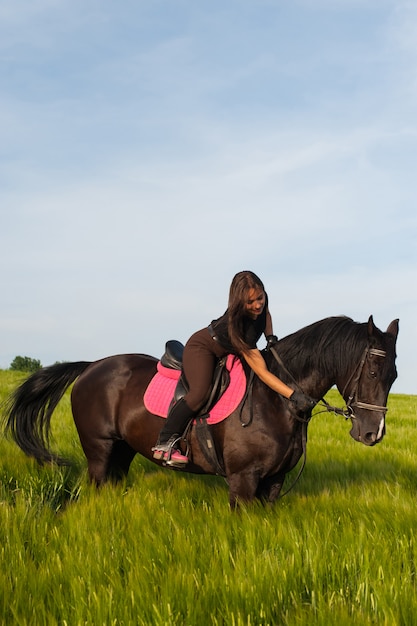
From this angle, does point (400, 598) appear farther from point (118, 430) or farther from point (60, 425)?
Answer: point (60, 425)

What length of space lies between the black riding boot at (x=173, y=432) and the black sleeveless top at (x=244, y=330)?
69 centimetres

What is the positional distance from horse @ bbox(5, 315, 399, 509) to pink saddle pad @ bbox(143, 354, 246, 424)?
9 cm

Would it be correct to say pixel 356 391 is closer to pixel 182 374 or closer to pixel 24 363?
pixel 182 374

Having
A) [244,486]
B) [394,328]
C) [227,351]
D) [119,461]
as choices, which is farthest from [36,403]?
[394,328]

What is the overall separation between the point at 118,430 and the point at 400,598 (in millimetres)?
3736

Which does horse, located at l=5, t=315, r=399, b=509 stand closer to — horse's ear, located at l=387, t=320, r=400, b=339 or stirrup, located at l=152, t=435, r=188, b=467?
horse's ear, located at l=387, t=320, r=400, b=339

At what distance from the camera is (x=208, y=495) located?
6.61 meters

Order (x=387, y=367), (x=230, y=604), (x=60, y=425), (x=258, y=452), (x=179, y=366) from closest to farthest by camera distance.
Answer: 1. (x=230, y=604)
2. (x=387, y=367)
3. (x=258, y=452)
4. (x=179, y=366)
5. (x=60, y=425)

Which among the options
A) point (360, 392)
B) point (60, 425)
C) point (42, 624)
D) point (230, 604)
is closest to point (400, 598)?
point (230, 604)

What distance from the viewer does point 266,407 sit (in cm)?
565

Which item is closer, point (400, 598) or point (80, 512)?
point (400, 598)

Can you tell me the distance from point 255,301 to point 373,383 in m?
1.26

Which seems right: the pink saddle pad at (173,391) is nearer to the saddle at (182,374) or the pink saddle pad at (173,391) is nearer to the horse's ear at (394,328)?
the saddle at (182,374)

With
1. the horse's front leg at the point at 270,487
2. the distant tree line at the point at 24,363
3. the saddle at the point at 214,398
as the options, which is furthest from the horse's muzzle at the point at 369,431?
the distant tree line at the point at 24,363
